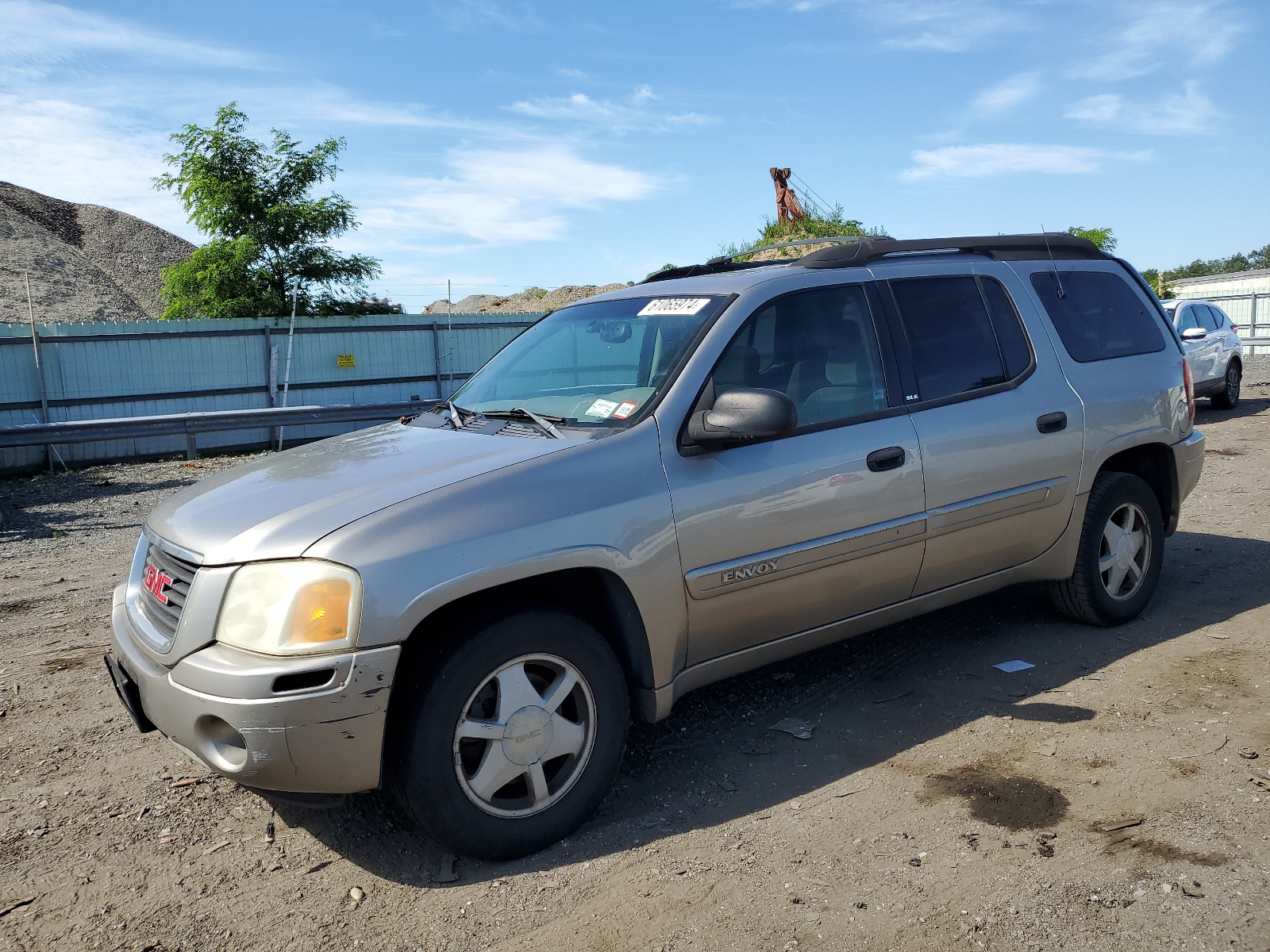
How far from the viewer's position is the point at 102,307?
40.7 m

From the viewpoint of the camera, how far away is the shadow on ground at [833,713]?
3373mm

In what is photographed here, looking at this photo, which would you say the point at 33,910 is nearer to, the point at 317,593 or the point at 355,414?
the point at 317,593

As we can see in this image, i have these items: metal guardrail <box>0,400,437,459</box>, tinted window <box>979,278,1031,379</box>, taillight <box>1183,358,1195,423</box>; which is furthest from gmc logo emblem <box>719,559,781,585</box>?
metal guardrail <box>0,400,437,459</box>

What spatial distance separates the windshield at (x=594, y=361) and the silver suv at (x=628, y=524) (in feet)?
0.05

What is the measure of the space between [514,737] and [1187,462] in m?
4.08

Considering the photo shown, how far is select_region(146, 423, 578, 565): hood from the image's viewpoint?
2.99 meters

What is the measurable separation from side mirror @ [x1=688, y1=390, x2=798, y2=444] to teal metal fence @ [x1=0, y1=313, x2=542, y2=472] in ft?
41.6

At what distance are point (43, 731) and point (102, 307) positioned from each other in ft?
137

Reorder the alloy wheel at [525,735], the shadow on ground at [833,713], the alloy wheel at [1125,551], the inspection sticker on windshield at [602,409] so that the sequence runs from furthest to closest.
Result: the alloy wheel at [1125,551] < the inspection sticker on windshield at [602,409] < the shadow on ground at [833,713] < the alloy wheel at [525,735]

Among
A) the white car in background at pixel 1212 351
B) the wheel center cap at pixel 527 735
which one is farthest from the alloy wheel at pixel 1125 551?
the white car in background at pixel 1212 351

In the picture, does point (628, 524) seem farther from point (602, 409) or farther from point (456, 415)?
point (456, 415)

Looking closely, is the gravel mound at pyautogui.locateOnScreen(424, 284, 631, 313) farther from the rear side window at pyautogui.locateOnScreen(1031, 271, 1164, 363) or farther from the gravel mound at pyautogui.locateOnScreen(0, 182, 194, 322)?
the rear side window at pyautogui.locateOnScreen(1031, 271, 1164, 363)

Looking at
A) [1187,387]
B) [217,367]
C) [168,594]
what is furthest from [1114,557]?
[217,367]

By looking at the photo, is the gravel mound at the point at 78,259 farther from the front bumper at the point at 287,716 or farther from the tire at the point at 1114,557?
the tire at the point at 1114,557
